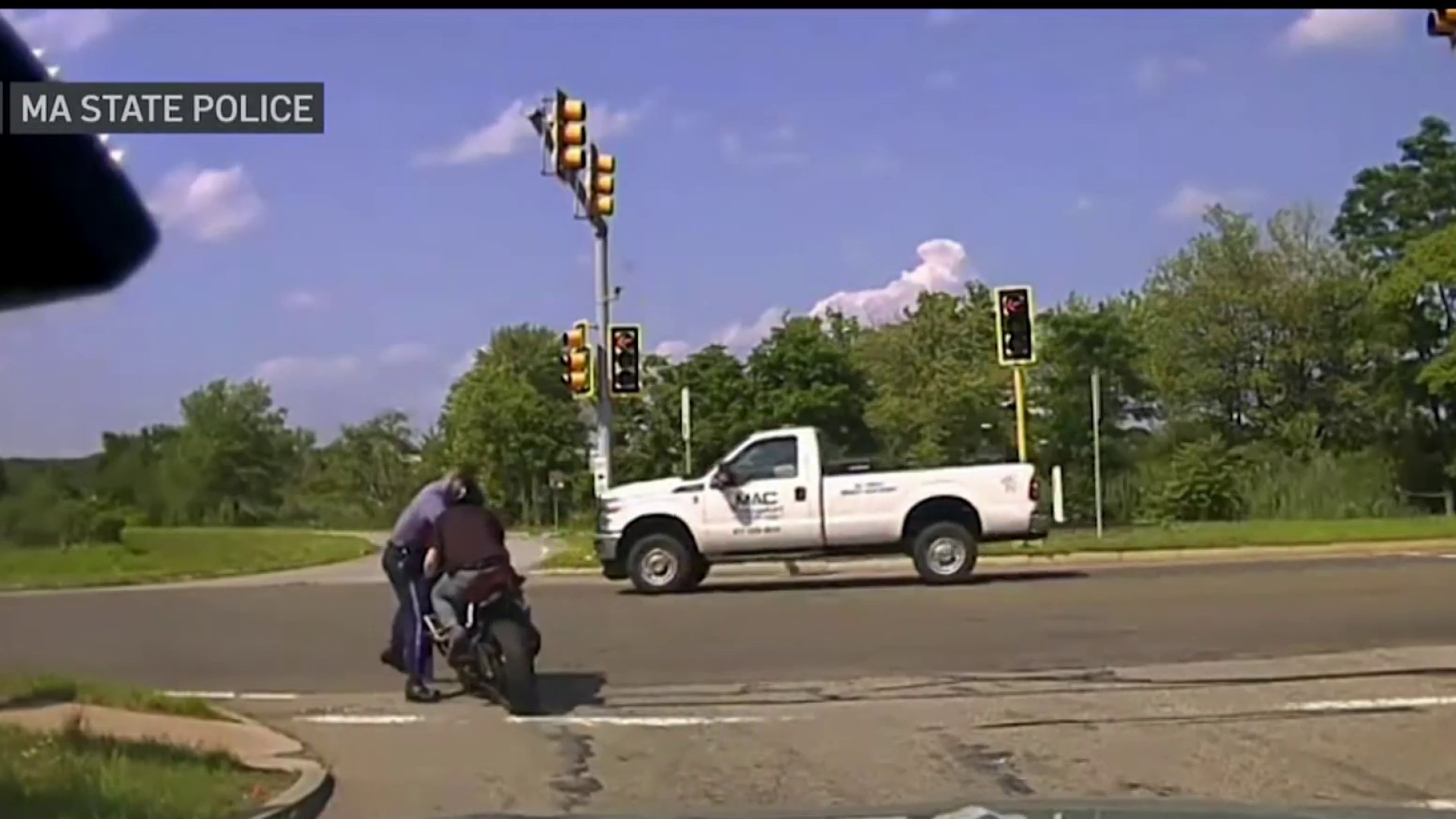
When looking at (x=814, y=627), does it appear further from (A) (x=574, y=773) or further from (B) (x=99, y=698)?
(A) (x=574, y=773)

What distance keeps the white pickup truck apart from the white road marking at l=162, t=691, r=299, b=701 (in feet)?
29.2

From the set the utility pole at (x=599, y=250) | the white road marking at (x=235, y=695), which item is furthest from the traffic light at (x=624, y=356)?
the white road marking at (x=235, y=695)

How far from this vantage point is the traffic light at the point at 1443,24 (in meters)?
15.2

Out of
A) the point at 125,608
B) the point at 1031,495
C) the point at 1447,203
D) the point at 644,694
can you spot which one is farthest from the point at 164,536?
the point at 1447,203

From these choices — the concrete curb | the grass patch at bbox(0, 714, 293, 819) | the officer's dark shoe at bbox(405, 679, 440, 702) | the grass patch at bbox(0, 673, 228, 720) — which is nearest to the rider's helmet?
the officer's dark shoe at bbox(405, 679, 440, 702)

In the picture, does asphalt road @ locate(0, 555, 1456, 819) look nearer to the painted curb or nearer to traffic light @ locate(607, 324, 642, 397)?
the painted curb

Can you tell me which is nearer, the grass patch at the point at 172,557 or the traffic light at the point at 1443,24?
the traffic light at the point at 1443,24

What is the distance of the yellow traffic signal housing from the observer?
50.0 feet

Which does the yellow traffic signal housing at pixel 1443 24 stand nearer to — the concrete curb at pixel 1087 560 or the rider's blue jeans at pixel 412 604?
the rider's blue jeans at pixel 412 604

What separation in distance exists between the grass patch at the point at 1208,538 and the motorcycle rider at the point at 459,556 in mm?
14753

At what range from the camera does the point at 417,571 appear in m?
13.1

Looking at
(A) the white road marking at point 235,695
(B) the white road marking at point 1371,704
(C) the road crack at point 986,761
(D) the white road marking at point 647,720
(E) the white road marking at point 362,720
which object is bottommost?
(C) the road crack at point 986,761

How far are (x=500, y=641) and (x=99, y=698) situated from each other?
2.70 metres

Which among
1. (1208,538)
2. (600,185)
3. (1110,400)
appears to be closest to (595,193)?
(600,185)
